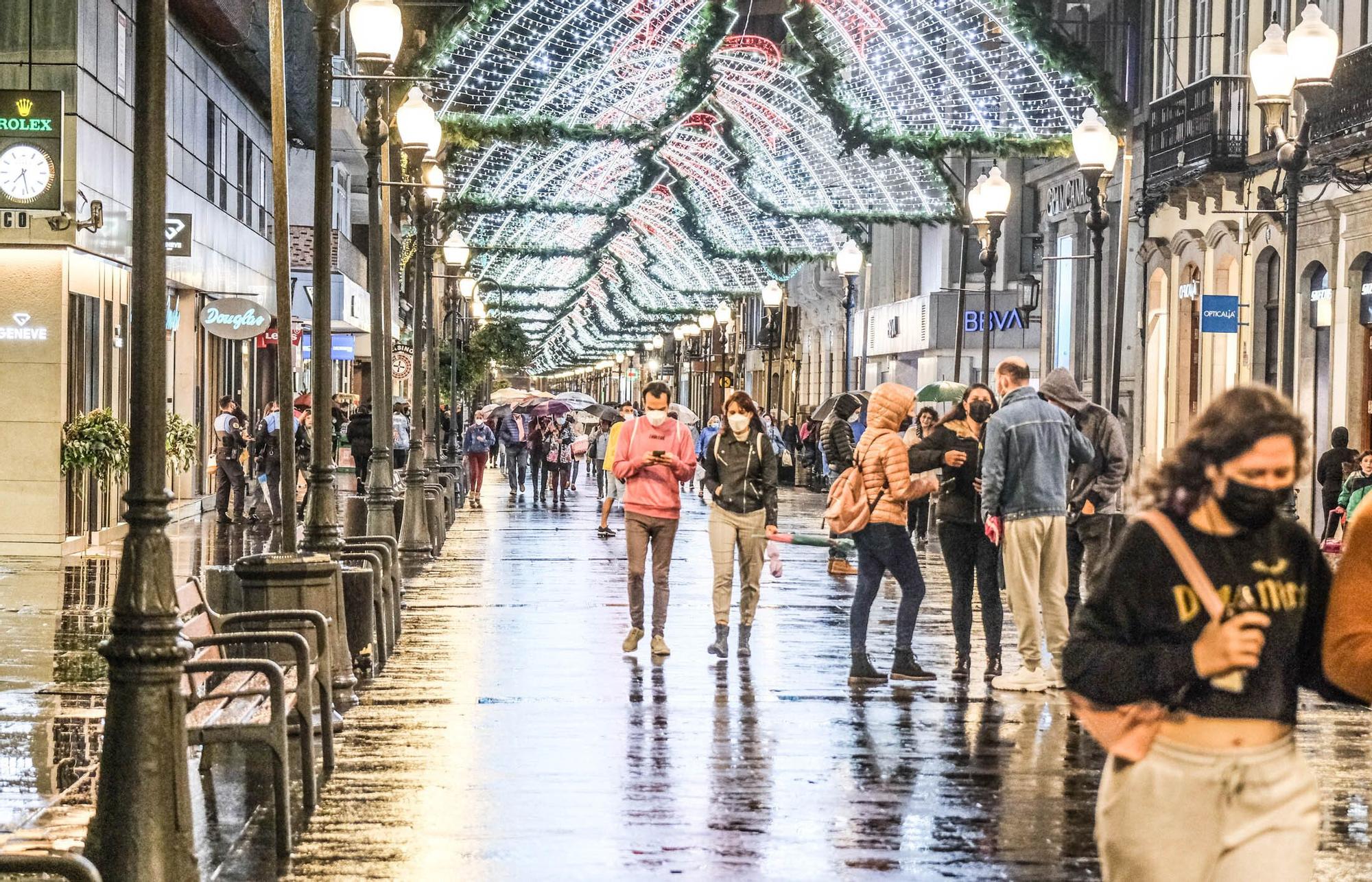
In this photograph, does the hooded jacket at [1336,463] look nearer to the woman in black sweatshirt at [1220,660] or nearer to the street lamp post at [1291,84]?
the street lamp post at [1291,84]

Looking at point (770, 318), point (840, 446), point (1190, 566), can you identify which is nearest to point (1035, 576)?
point (840, 446)

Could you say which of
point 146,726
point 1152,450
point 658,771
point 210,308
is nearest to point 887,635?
point 658,771

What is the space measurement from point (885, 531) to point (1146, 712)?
8.35 meters

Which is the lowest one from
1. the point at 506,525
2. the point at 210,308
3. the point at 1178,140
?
the point at 506,525

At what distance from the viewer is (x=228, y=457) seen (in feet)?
94.4

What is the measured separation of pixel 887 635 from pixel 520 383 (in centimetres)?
9893

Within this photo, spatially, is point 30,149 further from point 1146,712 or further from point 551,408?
point 1146,712

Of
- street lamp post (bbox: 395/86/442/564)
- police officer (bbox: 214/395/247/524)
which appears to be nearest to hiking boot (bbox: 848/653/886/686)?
street lamp post (bbox: 395/86/442/564)

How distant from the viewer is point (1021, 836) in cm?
817

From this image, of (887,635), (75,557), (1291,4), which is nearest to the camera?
(887,635)

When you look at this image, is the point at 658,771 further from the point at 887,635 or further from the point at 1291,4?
the point at 1291,4

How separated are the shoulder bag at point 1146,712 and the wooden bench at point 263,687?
3.77 meters

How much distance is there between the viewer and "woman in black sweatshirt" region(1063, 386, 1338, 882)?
446 centimetres

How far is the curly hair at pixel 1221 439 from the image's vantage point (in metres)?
4.52
